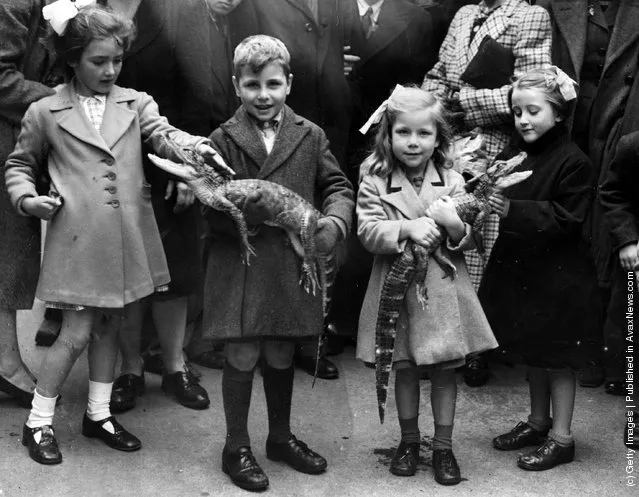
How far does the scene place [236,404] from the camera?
12.4ft

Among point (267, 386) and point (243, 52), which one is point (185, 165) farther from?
point (267, 386)

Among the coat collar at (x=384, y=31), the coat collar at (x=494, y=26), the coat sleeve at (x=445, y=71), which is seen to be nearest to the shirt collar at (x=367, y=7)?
the coat collar at (x=384, y=31)

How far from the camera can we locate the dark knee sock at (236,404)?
3.78 m

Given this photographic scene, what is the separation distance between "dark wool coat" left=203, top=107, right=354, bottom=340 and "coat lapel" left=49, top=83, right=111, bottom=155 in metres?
0.47

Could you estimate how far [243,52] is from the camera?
3666mm

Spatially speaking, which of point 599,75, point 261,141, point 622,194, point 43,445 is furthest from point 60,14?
point 599,75

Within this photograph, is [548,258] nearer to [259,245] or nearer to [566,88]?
[566,88]

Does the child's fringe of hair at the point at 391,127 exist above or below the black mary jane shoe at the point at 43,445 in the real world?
above

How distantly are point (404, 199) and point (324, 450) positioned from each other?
111 cm

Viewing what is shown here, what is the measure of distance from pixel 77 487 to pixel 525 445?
6.03ft

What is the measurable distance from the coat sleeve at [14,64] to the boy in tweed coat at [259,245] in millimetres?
918

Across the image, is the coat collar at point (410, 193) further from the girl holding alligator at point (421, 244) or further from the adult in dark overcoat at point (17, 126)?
the adult in dark overcoat at point (17, 126)

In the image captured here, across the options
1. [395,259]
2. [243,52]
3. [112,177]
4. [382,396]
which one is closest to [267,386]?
[382,396]

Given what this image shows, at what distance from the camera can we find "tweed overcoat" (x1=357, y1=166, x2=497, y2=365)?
3680 millimetres
